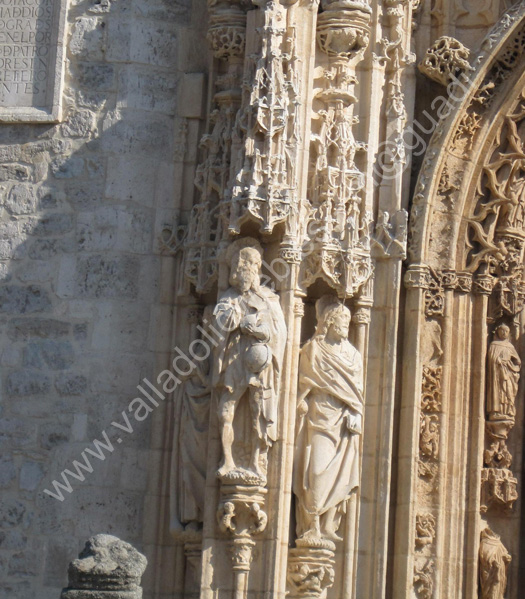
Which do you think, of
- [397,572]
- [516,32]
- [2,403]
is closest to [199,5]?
[516,32]

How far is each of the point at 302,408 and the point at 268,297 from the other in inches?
31.2

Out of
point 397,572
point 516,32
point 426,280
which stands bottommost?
point 397,572

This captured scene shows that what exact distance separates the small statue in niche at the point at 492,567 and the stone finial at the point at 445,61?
331 centimetres

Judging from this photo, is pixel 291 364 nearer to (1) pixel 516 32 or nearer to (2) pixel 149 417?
(2) pixel 149 417

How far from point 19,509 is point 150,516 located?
0.95 metres

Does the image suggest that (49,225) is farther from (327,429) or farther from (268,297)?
(327,429)

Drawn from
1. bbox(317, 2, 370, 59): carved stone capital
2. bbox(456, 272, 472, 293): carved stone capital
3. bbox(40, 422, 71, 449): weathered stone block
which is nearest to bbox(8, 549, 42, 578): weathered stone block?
bbox(40, 422, 71, 449): weathered stone block

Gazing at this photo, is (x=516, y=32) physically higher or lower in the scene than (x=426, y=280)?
higher

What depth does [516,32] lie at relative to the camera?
43.5 feet

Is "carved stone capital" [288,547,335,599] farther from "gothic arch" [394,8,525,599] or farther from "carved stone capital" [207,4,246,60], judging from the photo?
"carved stone capital" [207,4,246,60]

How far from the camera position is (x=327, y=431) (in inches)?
485

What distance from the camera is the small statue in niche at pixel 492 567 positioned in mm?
12914

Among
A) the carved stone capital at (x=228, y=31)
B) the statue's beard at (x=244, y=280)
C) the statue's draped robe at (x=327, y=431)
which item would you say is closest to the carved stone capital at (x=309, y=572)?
the statue's draped robe at (x=327, y=431)

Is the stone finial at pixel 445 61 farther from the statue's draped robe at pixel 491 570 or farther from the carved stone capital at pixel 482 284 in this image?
the statue's draped robe at pixel 491 570
